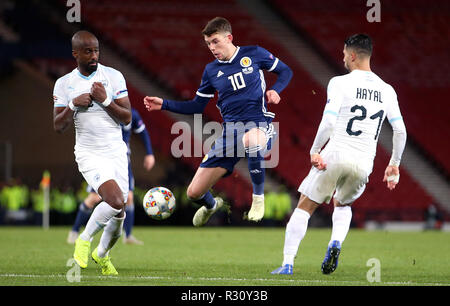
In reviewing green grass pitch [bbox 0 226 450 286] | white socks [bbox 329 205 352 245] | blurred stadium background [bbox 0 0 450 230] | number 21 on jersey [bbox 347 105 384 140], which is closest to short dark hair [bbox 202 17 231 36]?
number 21 on jersey [bbox 347 105 384 140]

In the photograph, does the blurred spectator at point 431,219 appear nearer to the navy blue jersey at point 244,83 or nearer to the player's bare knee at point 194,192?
the navy blue jersey at point 244,83

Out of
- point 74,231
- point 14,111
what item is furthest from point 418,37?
point 74,231

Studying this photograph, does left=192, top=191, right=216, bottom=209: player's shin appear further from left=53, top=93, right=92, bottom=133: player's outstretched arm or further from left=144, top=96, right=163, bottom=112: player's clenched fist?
left=53, top=93, right=92, bottom=133: player's outstretched arm

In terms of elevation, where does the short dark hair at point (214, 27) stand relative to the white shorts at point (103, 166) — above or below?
above

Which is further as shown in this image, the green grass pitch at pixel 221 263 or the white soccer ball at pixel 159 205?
the white soccer ball at pixel 159 205

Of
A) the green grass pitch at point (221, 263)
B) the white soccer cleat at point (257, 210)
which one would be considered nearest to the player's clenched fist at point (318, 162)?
the green grass pitch at point (221, 263)

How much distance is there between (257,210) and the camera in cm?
819

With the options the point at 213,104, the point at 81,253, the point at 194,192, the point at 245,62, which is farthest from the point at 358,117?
the point at 213,104

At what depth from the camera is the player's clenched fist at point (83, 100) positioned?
278 inches

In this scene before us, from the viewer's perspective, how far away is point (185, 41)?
2531cm

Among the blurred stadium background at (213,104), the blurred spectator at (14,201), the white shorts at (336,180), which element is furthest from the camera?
the blurred stadium background at (213,104)

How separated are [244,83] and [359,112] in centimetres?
146

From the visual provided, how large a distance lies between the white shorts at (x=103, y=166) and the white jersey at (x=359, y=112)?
2.04m

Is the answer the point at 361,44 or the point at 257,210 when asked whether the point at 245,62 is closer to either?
the point at 361,44
